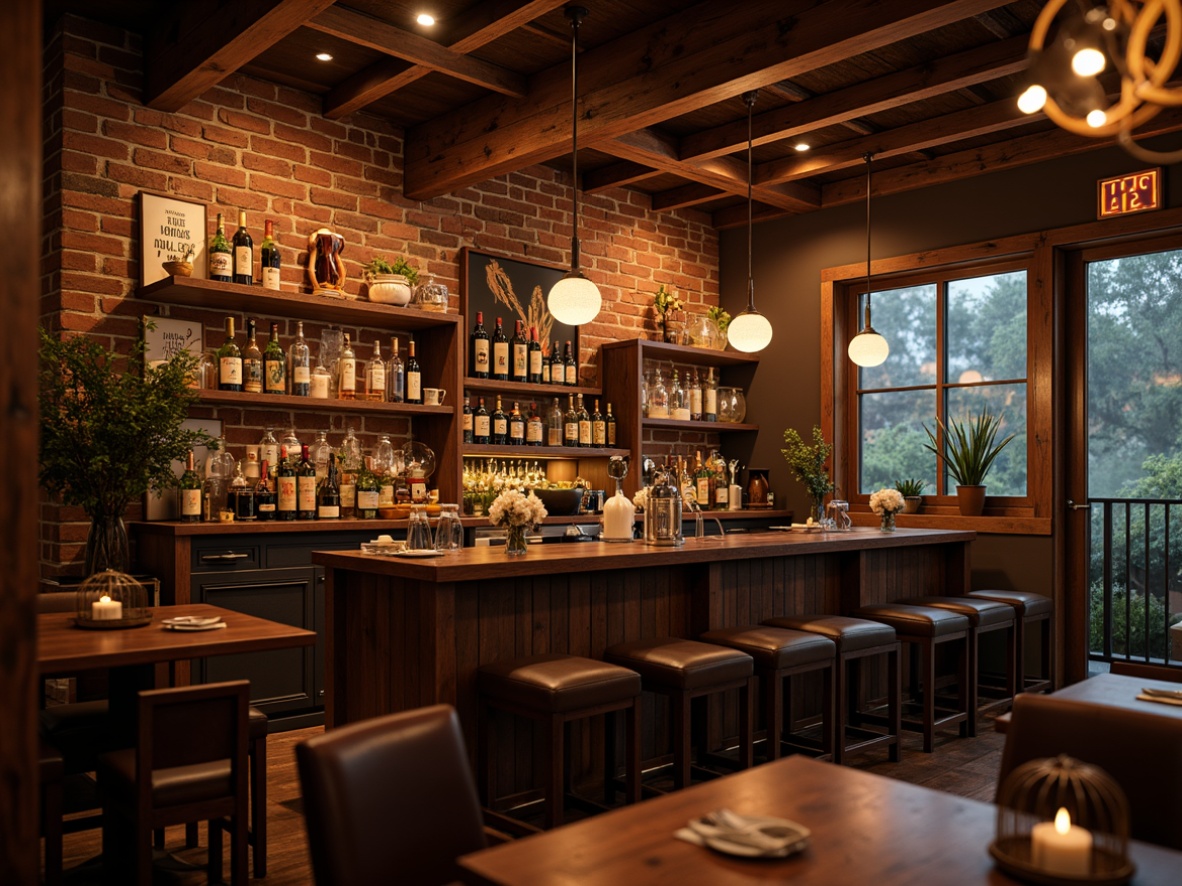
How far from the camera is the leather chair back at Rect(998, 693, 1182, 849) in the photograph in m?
1.59

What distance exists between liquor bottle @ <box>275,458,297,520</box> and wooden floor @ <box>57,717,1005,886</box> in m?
0.96

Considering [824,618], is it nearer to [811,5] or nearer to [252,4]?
[811,5]

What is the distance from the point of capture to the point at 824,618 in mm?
3902

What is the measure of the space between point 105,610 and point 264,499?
65.9 inches

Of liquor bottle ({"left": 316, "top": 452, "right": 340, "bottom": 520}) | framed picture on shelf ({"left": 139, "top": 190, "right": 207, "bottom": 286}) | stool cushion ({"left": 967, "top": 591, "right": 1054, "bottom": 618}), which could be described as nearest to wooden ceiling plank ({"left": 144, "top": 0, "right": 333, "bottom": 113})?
framed picture on shelf ({"left": 139, "top": 190, "right": 207, "bottom": 286})

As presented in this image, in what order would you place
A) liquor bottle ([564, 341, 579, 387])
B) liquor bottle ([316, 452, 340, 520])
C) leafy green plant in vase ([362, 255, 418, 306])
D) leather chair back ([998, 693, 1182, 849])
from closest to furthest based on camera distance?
leather chair back ([998, 693, 1182, 849]), liquor bottle ([316, 452, 340, 520]), leafy green plant in vase ([362, 255, 418, 306]), liquor bottle ([564, 341, 579, 387])

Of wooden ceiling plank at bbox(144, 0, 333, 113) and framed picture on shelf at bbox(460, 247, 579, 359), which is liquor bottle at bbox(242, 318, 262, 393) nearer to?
wooden ceiling plank at bbox(144, 0, 333, 113)

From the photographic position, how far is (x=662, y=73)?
4.07m

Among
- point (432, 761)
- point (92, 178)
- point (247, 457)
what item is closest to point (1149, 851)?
point (432, 761)

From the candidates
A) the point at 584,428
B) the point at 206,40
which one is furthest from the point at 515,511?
the point at 584,428

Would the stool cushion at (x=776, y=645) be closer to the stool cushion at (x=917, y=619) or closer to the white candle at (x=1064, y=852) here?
the stool cushion at (x=917, y=619)

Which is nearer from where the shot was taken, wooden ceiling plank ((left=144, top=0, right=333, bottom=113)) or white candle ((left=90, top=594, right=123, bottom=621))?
white candle ((left=90, top=594, right=123, bottom=621))

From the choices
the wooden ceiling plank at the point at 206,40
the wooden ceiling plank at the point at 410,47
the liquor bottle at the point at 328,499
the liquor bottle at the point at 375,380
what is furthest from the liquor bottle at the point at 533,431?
the wooden ceiling plank at the point at 206,40

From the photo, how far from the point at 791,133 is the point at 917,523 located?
94.1 inches
